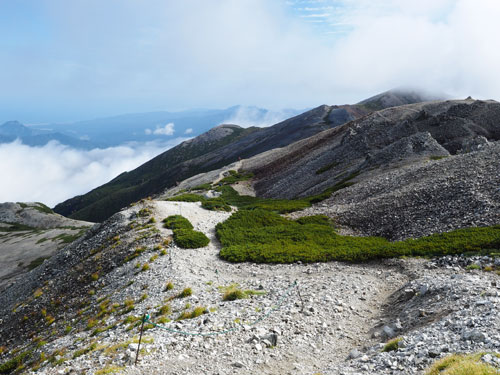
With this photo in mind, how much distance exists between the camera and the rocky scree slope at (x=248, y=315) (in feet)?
42.4

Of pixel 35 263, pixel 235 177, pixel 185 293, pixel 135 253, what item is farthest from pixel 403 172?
pixel 35 263

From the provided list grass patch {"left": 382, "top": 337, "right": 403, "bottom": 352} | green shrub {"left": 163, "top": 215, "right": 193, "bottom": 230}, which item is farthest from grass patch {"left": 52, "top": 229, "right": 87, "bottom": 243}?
grass patch {"left": 382, "top": 337, "right": 403, "bottom": 352}

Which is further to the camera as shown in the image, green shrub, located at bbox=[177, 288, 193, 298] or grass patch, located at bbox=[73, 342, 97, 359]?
green shrub, located at bbox=[177, 288, 193, 298]

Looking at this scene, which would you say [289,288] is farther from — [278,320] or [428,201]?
[428,201]

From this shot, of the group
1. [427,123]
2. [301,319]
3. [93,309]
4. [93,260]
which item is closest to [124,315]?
[93,309]

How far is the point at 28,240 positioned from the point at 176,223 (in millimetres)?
85516

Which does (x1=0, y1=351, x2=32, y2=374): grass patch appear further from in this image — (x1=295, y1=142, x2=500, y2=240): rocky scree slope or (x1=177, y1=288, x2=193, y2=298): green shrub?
(x1=295, y1=142, x2=500, y2=240): rocky scree slope

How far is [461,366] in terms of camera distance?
30.9 feet

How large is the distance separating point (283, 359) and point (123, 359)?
22.7ft

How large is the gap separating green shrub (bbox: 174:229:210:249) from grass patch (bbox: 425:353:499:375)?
23.8 metres

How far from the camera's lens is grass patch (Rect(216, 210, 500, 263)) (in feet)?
77.8

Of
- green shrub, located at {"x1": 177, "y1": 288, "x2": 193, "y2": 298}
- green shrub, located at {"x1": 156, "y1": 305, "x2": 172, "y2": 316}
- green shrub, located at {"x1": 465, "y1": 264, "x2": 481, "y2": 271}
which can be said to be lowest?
green shrub, located at {"x1": 465, "y1": 264, "x2": 481, "y2": 271}

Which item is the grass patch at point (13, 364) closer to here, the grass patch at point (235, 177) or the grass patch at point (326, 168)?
the grass patch at point (326, 168)

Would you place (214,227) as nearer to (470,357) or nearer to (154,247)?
(154,247)
